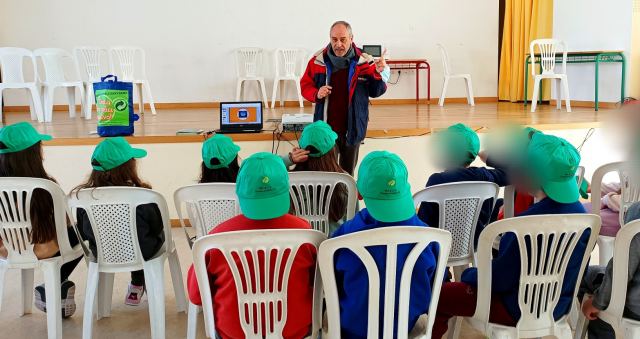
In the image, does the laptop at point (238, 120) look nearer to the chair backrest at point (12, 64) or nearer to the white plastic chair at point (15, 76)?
the white plastic chair at point (15, 76)

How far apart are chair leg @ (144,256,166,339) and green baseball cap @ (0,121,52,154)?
0.82 m

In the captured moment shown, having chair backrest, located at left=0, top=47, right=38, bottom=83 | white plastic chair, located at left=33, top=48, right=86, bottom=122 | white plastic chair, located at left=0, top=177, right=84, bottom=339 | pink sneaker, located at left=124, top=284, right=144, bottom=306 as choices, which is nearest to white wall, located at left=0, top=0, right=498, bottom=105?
white plastic chair, located at left=33, top=48, right=86, bottom=122

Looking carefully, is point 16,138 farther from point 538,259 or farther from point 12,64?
point 12,64

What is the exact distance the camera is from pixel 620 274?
1872mm

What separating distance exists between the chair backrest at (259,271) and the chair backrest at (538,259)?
510mm

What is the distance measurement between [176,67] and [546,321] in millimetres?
7614

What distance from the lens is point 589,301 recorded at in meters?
2.05

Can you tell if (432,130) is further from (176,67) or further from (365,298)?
(176,67)

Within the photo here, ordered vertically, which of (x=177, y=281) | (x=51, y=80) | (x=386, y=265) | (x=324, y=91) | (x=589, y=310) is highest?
(x=51, y=80)

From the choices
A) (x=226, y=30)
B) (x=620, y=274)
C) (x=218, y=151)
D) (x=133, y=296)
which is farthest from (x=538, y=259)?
(x=226, y=30)

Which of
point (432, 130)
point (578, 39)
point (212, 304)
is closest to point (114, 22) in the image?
point (432, 130)

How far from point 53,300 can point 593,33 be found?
743 centimetres

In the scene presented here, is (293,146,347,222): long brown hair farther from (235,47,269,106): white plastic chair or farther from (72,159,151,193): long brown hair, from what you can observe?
(235,47,269,106): white plastic chair

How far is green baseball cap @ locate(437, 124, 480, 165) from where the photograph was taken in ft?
9.05
